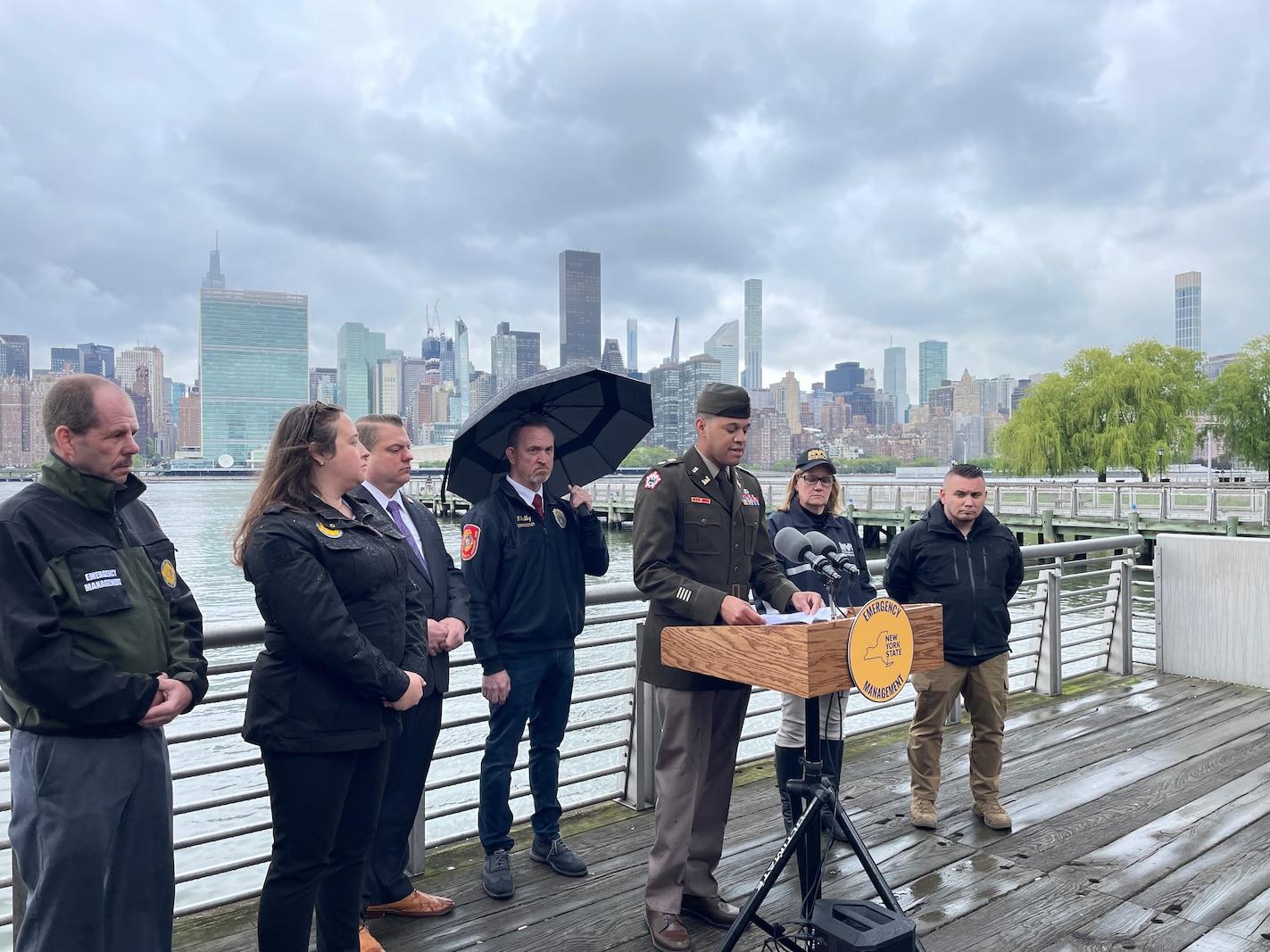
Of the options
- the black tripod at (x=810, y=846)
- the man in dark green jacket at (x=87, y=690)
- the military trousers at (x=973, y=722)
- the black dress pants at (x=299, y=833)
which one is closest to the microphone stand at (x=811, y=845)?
the black tripod at (x=810, y=846)

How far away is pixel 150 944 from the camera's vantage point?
7.33ft

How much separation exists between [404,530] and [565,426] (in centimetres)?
85

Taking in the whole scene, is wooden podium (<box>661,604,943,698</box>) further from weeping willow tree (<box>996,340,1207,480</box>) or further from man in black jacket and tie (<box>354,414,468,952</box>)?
weeping willow tree (<box>996,340,1207,480</box>)

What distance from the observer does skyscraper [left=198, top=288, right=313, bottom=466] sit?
3883 inches

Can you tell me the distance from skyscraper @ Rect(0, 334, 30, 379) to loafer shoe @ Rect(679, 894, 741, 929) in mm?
137899

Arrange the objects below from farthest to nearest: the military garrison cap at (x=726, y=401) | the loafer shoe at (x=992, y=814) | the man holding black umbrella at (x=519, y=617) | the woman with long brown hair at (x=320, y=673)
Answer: the loafer shoe at (x=992, y=814), the man holding black umbrella at (x=519, y=617), the military garrison cap at (x=726, y=401), the woman with long brown hair at (x=320, y=673)

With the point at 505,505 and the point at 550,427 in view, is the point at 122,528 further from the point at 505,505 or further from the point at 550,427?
the point at 550,427

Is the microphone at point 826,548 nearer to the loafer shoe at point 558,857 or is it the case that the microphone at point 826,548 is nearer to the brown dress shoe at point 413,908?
the loafer shoe at point 558,857

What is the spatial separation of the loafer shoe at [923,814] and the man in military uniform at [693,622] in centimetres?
128

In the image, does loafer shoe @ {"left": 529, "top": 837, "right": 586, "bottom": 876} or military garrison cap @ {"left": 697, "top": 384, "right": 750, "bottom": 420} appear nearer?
military garrison cap @ {"left": 697, "top": 384, "right": 750, "bottom": 420}

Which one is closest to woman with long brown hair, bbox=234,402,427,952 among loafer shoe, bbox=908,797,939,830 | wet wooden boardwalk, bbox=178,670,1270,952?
wet wooden boardwalk, bbox=178,670,1270,952

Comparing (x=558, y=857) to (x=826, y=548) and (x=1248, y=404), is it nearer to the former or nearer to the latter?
(x=826, y=548)

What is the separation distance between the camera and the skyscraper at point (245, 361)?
98625 millimetres

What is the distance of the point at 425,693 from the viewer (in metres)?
3.03
